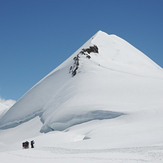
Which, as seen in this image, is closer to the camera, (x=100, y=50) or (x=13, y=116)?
(x=13, y=116)

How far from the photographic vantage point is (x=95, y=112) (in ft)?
102

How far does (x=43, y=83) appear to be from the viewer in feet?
180

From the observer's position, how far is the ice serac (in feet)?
107

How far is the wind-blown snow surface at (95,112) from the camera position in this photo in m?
15.7

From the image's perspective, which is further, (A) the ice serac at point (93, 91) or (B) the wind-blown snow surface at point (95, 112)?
(A) the ice serac at point (93, 91)

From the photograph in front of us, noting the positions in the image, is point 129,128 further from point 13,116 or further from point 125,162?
point 13,116

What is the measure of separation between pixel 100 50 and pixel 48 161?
161ft

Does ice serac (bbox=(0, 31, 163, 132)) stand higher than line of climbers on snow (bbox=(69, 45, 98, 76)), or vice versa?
line of climbers on snow (bbox=(69, 45, 98, 76))

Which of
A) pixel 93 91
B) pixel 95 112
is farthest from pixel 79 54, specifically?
pixel 95 112

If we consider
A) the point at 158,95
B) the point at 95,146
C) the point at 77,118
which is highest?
the point at 158,95

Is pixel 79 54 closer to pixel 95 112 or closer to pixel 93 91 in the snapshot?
pixel 93 91

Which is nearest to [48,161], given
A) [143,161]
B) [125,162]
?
[125,162]

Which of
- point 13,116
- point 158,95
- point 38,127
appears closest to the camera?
point 158,95

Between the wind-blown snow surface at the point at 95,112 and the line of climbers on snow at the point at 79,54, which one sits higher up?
the line of climbers on snow at the point at 79,54
